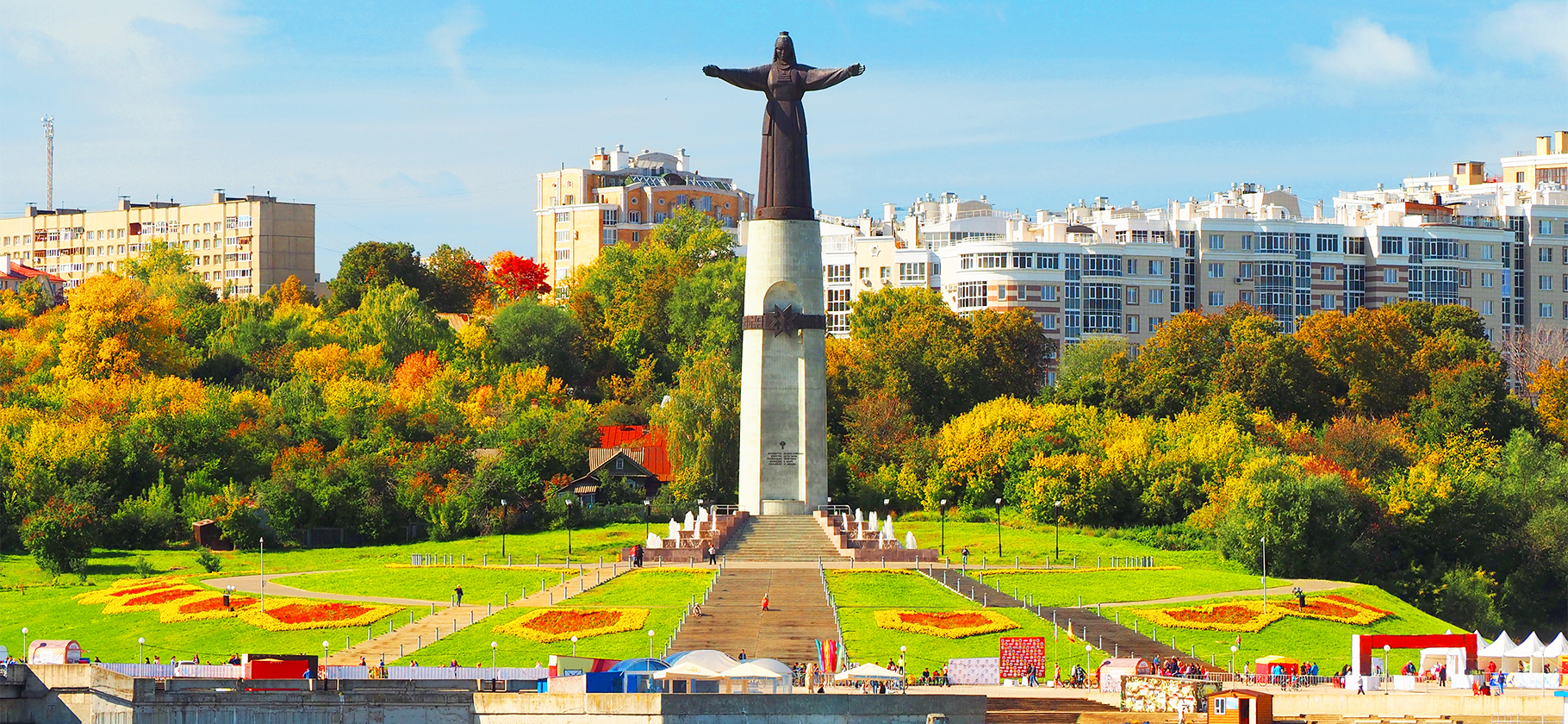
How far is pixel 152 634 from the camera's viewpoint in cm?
6328

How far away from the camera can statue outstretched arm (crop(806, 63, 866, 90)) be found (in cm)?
8244

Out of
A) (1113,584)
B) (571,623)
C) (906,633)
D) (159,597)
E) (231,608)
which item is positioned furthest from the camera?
(1113,584)

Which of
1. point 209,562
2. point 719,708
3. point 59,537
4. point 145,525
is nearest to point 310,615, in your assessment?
point 209,562

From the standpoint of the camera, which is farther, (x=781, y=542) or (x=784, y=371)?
(x=784, y=371)

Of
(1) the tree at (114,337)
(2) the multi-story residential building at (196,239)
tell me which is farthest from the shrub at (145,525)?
(2) the multi-story residential building at (196,239)

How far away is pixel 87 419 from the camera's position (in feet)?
309

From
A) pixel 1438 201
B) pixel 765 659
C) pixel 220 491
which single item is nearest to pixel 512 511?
pixel 220 491

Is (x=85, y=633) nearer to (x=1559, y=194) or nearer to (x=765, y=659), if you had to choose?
(x=765, y=659)

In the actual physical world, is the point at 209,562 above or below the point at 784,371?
below

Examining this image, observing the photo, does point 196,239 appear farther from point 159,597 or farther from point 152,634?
point 152,634

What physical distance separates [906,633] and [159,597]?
2244 centimetres

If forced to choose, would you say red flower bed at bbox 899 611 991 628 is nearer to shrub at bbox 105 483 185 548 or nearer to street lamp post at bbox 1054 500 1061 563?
street lamp post at bbox 1054 500 1061 563

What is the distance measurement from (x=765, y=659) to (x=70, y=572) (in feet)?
120

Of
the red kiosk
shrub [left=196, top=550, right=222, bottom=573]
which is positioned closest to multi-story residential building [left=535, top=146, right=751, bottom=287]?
shrub [left=196, top=550, right=222, bottom=573]
